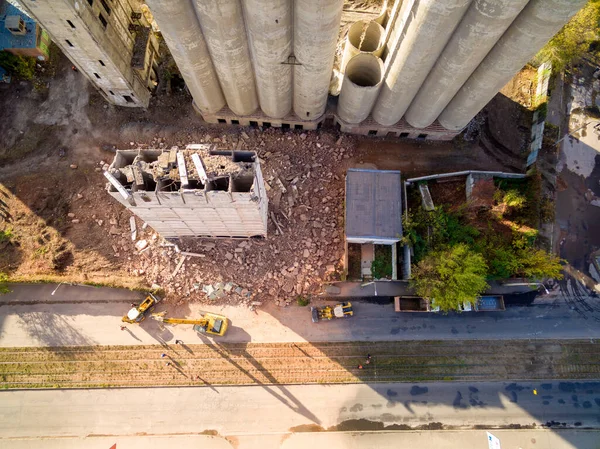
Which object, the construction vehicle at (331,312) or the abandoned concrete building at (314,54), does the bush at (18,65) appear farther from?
the construction vehicle at (331,312)

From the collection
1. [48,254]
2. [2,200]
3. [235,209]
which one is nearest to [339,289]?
[235,209]

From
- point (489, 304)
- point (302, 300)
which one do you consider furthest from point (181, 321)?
point (489, 304)

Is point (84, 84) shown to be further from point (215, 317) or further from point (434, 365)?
point (434, 365)

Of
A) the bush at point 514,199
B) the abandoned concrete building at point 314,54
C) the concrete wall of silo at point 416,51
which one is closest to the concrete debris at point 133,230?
the abandoned concrete building at point 314,54

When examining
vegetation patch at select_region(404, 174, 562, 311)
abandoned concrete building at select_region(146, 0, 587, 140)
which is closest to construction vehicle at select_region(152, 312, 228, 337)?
vegetation patch at select_region(404, 174, 562, 311)

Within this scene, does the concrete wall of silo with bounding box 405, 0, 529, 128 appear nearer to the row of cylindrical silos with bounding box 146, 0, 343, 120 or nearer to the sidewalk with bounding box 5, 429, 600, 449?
the row of cylindrical silos with bounding box 146, 0, 343, 120

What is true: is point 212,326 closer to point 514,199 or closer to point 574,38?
point 514,199

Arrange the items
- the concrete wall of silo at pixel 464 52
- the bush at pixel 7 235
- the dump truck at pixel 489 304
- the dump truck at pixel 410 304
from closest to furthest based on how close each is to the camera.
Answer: the concrete wall of silo at pixel 464 52 < the dump truck at pixel 410 304 < the dump truck at pixel 489 304 < the bush at pixel 7 235
